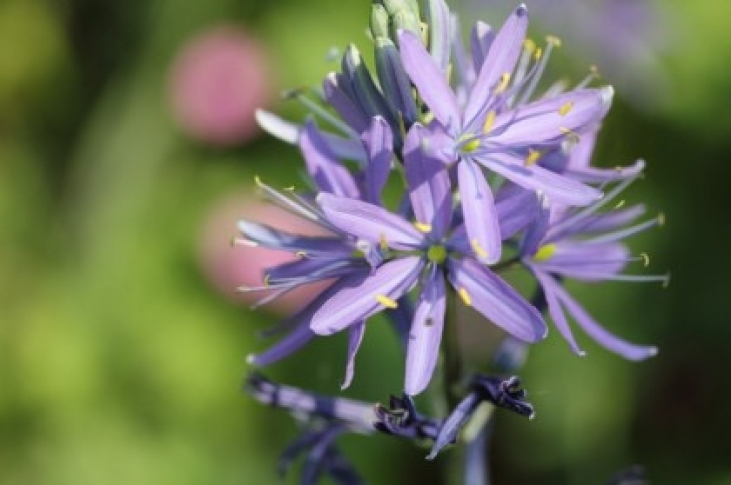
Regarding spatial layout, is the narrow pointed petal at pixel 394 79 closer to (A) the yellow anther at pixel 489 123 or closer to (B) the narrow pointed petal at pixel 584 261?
(A) the yellow anther at pixel 489 123

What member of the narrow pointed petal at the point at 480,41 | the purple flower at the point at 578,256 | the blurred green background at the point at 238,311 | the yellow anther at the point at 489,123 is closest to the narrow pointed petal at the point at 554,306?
the purple flower at the point at 578,256

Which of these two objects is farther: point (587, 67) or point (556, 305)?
point (587, 67)

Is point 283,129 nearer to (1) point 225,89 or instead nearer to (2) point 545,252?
(2) point 545,252

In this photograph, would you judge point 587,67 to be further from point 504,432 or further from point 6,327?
point 6,327

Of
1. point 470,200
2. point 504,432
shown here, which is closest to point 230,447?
point 504,432

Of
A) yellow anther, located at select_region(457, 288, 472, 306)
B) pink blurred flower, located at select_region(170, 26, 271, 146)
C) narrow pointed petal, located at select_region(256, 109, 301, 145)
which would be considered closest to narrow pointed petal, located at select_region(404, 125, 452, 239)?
yellow anther, located at select_region(457, 288, 472, 306)

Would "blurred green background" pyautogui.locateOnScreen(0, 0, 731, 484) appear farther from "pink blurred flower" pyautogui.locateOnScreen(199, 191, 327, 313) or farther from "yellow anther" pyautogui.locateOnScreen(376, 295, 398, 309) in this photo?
"yellow anther" pyautogui.locateOnScreen(376, 295, 398, 309)
